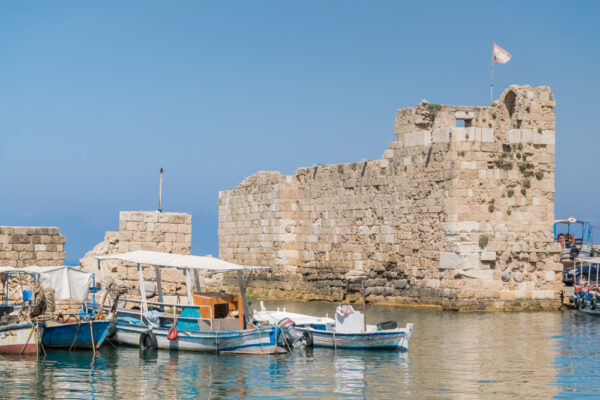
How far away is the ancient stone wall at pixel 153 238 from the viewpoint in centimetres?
2280

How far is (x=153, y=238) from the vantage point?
22812 mm

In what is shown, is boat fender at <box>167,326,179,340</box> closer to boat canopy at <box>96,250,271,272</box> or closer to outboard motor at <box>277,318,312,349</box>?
boat canopy at <box>96,250,271,272</box>

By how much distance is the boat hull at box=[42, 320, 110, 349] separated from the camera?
17219mm

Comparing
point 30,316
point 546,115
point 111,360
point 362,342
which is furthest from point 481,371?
point 546,115

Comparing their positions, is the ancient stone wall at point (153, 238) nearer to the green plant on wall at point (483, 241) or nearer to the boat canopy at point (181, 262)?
the boat canopy at point (181, 262)

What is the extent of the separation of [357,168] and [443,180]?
385 centimetres

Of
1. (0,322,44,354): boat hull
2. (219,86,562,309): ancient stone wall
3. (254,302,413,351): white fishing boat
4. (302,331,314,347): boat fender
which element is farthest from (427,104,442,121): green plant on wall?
(0,322,44,354): boat hull

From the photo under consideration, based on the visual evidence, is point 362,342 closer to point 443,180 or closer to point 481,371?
point 481,371

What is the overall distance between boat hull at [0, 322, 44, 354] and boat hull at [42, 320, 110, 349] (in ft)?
0.77

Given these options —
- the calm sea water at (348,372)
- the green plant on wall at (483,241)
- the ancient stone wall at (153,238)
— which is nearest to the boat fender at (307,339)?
the calm sea water at (348,372)

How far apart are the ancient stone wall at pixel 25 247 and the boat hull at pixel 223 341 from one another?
6.37 meters

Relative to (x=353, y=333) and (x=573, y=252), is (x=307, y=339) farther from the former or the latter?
(x=573, y=252)

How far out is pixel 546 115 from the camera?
2422 centimetres

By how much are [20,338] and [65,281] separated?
2.48 m
